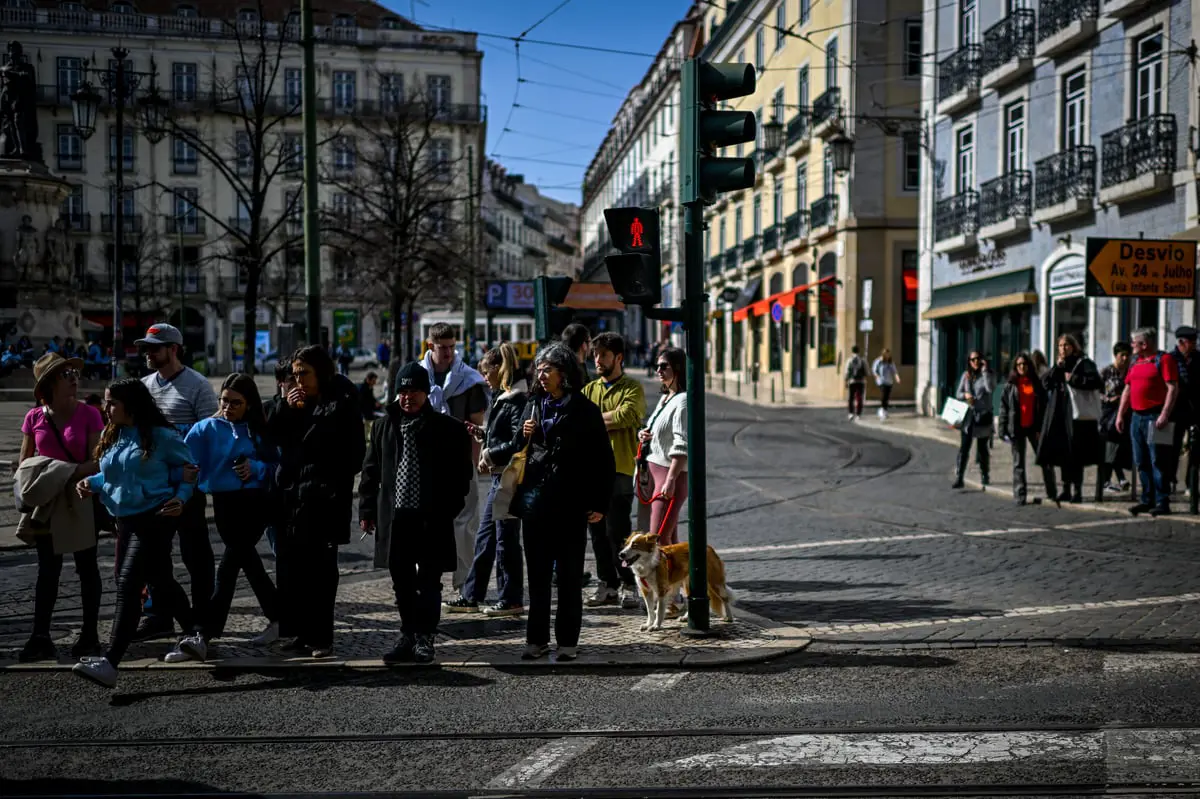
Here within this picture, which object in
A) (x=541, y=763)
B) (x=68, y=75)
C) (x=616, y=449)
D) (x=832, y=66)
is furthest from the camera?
(x=832, y=66)

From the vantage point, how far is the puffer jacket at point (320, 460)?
725cm

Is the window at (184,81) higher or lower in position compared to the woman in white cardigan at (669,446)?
higher

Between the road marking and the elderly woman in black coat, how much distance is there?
557 centimetres

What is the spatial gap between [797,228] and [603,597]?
3558 cm

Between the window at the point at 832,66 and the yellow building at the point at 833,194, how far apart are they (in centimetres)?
6

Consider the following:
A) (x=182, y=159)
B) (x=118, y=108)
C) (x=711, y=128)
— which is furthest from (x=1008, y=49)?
(x=182, y=159)

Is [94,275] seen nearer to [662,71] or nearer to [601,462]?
[662,71]

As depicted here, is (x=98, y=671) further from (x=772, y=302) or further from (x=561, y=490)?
(x=772, y=302)

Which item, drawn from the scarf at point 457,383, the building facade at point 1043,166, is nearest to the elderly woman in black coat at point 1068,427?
the building facade at point 1043,166

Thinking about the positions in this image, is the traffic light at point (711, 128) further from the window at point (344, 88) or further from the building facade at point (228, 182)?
the window at point (344, 88)

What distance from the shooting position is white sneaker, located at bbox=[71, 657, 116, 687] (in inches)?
256

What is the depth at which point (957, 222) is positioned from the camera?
29.5 m

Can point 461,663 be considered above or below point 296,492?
below

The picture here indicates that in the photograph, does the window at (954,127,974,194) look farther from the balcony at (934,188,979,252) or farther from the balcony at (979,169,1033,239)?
the balcony at (979,169,1033,239)
